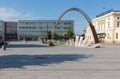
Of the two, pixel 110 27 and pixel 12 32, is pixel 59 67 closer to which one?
pixel 110 27

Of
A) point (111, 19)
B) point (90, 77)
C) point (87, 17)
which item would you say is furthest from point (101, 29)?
point (90, 77)

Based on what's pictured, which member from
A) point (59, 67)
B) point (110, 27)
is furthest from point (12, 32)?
point (59, 67)

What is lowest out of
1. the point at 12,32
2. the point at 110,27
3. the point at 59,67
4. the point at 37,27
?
the point at 59,67

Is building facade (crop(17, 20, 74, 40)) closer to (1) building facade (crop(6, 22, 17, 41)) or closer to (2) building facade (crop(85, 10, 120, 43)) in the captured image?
(1) building facade (crop(6, 22, 17, 41))

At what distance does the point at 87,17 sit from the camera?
90.2 metres

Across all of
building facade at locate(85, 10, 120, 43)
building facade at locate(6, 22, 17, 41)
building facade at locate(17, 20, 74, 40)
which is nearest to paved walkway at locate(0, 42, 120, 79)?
building facade at locate(85, 10, 120, 43)

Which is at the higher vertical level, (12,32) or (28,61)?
(12,32)

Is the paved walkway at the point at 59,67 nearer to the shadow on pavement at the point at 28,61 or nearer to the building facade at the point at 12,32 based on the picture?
the shadow on pavement at the point at 28,61

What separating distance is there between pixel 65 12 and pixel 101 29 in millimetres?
17206

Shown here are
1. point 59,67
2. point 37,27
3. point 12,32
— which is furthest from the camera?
point 12,32

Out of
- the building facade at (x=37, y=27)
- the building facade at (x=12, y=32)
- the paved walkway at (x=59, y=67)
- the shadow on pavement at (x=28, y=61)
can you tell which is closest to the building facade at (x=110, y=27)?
the shadow on pavement at (x=28, y=61)

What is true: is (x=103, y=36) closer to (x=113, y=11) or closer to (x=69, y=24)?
(x=113, y=11)

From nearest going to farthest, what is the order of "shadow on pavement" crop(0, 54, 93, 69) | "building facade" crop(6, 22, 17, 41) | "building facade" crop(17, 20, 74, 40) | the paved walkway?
the paved walkway → "shadow on pavement" crop(0, 54, 93, 69) → "building facade" crop(17, 20, 74, 40) → "building facade" crop(6, 22, 17, 41)

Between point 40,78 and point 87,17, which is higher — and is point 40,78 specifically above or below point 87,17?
below
